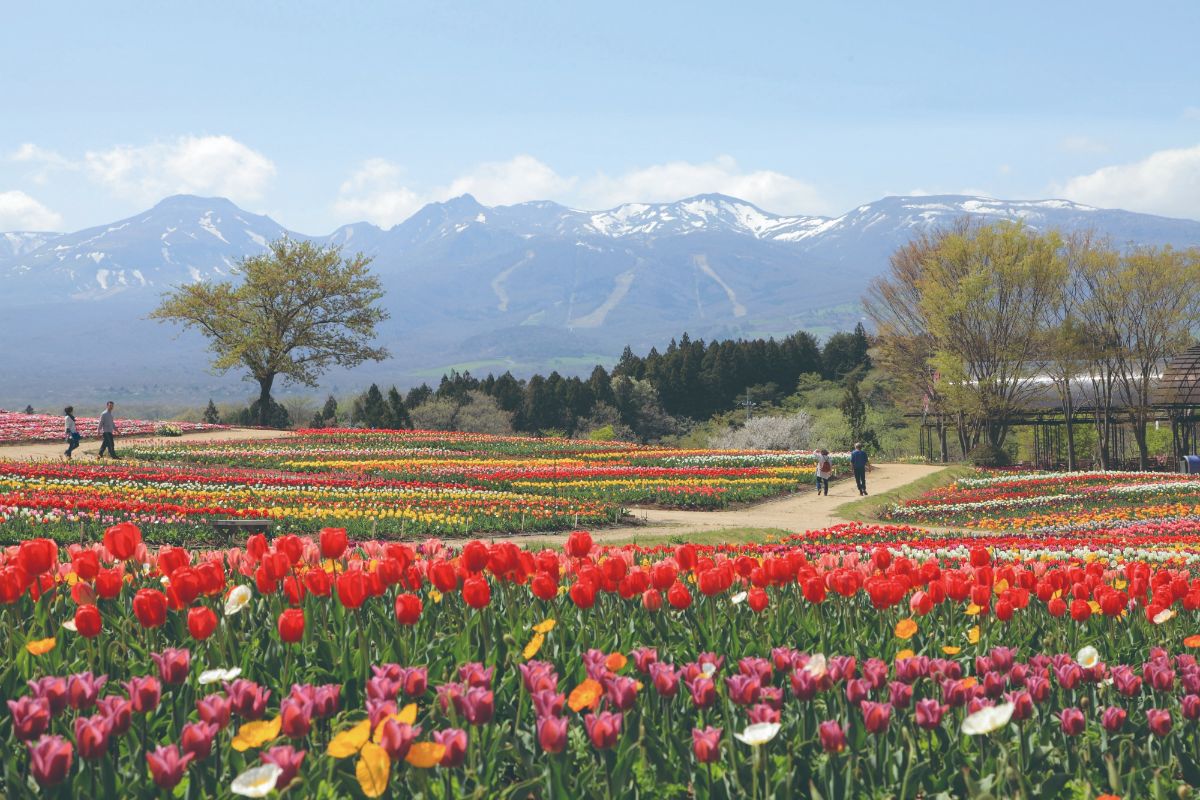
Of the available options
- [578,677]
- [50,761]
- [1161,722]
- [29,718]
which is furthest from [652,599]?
[50,761]

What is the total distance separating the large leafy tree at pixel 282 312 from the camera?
55000 mm

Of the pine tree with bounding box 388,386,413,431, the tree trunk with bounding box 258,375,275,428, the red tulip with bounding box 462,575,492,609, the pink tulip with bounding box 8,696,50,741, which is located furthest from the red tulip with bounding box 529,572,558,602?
the pine tree with bounding box 388,386,413,431

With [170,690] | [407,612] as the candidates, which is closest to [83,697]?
[170,690]

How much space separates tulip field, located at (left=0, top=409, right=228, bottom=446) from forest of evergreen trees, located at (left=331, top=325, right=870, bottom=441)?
A: 17.4 m

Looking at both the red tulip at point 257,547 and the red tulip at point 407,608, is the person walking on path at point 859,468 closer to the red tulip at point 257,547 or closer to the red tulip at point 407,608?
the red tulip at point 257,547

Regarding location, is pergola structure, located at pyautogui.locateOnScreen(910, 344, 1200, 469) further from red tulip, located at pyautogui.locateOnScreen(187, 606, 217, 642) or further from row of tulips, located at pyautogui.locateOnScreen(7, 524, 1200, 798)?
red tulip, located at pyautogui.locateOnScreen(187, 606, 217, 642)

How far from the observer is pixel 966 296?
1761 inches

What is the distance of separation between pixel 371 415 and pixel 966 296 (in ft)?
113

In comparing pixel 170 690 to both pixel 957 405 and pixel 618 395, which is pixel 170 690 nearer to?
pixel 957 405

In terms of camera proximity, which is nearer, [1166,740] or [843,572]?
[1166,740]

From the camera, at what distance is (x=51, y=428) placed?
41688 millimetres

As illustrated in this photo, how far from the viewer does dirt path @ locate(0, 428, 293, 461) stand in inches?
1316

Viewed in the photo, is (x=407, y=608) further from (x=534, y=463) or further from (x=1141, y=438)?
(x=1141, y=438)

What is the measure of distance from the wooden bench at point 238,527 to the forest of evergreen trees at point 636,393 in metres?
47.7
